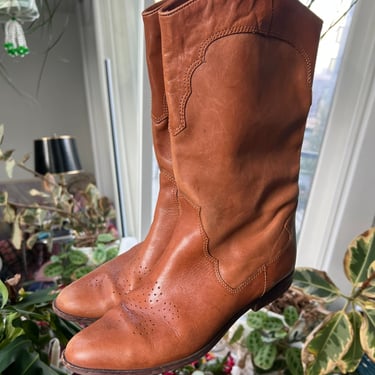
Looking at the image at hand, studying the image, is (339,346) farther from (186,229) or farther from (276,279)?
(186,229)

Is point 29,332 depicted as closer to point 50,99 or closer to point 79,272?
point 79,272

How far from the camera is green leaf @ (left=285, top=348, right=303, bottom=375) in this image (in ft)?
2.03

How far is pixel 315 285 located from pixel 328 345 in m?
0.12

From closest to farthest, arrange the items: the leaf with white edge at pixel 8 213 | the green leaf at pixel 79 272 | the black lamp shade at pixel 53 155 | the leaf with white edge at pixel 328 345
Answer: the leaf with white edge at pixel 328 345
the green leaf at pixel 79 272
the leaf with white edge at pixel 8 213
the black lamp shade at pixel 53 155

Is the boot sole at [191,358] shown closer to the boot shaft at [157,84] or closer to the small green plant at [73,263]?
the boot shaft at [157,84]

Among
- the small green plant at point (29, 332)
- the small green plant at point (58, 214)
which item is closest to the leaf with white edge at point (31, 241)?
the small green plant at point (58, 214)

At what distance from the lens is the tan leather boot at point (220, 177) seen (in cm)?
30

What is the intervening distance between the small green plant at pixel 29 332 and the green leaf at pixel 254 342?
39 centimetres

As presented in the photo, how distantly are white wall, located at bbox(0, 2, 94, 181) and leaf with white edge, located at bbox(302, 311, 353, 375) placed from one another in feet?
4.88

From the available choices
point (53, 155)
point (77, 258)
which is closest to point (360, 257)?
point (77, 258)

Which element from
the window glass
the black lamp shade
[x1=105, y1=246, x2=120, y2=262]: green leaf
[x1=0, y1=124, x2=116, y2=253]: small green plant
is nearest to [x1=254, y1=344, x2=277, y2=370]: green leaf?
the window glass

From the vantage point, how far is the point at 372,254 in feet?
1.90

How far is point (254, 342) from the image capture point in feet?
2.18

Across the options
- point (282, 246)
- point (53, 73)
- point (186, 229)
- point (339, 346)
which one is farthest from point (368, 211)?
point (53, 73)
